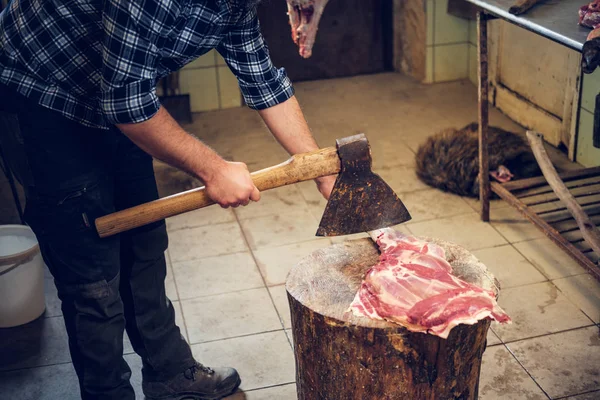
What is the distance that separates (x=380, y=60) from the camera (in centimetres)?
661

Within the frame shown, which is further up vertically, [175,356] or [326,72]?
[175,356]

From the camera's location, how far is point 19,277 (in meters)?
3.33

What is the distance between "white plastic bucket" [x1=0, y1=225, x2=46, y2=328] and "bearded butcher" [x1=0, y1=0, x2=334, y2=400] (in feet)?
2.47

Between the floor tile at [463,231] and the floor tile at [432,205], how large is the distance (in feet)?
0.20

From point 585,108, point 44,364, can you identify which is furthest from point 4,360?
point 585,108

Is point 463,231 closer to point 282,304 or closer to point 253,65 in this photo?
point 282,304

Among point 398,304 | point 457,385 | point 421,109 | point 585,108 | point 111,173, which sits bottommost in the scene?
point 421,109

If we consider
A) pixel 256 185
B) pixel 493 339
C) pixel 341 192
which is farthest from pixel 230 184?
pixel 493 339

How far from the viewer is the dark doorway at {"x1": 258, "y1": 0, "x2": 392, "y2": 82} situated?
20.3ft

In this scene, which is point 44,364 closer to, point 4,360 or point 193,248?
point 4,360

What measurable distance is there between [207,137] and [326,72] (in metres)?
1.50

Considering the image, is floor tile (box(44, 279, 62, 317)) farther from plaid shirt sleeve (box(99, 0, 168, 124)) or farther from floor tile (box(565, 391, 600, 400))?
floor tile (box(565, 391, 600, 400))

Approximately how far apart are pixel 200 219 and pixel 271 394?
162 centimetres

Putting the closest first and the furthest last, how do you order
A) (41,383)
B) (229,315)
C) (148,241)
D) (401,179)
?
(148,241) → (41,383) → (229,315) → (401,179)
